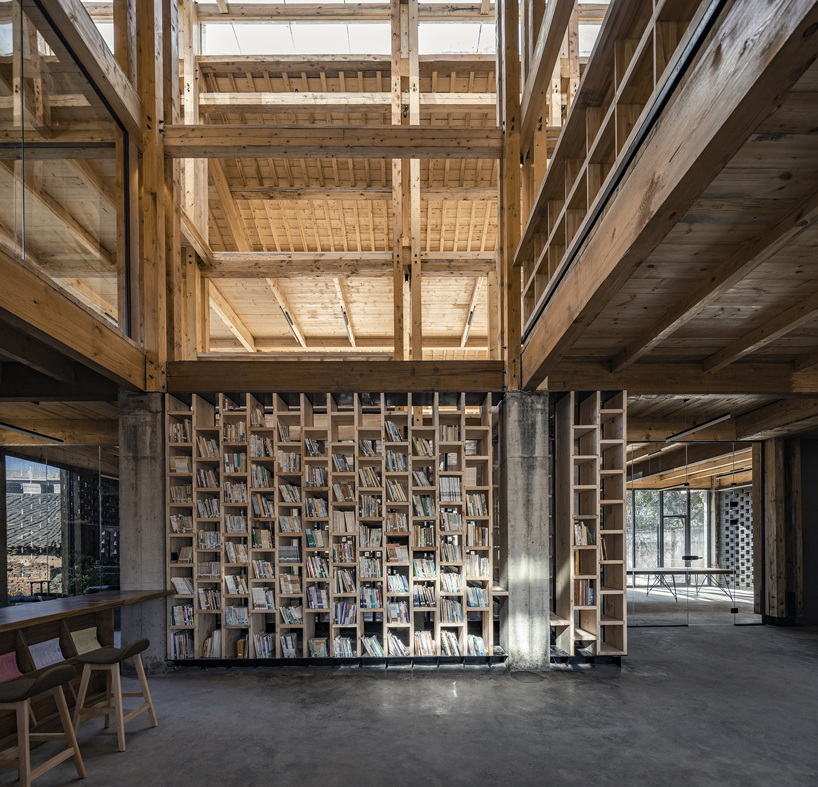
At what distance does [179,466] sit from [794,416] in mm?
6914

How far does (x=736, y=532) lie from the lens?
28.8 ft

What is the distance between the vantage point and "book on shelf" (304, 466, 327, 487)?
6.36m

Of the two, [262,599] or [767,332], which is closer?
[767,332]

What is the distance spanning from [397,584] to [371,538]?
1.73 feet

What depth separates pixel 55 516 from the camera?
787 cm

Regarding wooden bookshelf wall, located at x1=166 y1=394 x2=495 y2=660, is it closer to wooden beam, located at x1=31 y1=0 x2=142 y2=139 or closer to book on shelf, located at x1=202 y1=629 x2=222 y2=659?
book on shelf, located at x1=202 y1=629 x2=222 y2=659

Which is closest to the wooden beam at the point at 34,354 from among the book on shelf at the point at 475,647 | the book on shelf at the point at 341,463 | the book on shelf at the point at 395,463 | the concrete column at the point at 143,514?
the concrete column at the point at 143,514

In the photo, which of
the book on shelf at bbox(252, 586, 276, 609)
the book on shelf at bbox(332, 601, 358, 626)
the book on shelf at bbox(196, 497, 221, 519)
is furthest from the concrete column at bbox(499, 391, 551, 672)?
the book on shelf at bbox(196, 497, 221, 519)

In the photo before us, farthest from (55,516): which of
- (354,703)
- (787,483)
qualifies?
(787,483)

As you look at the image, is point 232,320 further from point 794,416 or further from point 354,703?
point 794,416

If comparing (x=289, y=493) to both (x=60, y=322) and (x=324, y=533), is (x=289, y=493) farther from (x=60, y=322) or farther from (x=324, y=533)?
(x=60, y=322)

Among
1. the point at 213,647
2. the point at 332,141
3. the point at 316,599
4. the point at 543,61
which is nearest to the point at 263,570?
the point at 316,599

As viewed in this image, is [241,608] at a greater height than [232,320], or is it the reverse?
[232,320]

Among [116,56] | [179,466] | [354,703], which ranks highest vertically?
[116,56]
